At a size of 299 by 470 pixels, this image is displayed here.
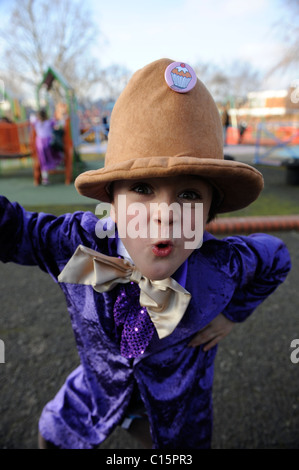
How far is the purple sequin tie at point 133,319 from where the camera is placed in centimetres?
102

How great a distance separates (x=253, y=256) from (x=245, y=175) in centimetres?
42

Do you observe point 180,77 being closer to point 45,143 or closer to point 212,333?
point 212,333

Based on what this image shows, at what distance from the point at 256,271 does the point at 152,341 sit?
0.46m

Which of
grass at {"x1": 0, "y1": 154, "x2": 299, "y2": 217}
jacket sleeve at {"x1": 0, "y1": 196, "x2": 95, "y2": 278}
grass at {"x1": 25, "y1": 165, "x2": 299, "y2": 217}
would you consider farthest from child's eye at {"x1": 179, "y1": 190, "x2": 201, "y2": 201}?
grass at {"x1": 25, "y1": 165, "x2": 299, "y2": 217}

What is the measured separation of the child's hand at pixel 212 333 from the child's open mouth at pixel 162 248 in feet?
1.49

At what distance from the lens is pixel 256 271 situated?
48.4 inches

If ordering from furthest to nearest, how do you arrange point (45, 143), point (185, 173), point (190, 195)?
point (45, 143), point (190, 195), point (185, 173)

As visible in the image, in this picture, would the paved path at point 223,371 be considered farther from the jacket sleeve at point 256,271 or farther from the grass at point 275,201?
the grass at point 275,201

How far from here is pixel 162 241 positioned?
826 millimetres

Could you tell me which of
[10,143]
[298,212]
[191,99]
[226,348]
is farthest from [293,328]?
[10,143]

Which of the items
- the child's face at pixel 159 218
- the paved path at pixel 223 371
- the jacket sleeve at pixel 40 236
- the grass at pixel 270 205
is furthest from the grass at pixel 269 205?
the child's face at pixel 159 218

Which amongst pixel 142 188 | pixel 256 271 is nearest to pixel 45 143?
pixel 256 271

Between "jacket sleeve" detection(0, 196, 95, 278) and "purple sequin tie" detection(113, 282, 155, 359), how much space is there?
205 millimetres

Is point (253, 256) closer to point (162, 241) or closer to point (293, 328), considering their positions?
point (162, 241)
